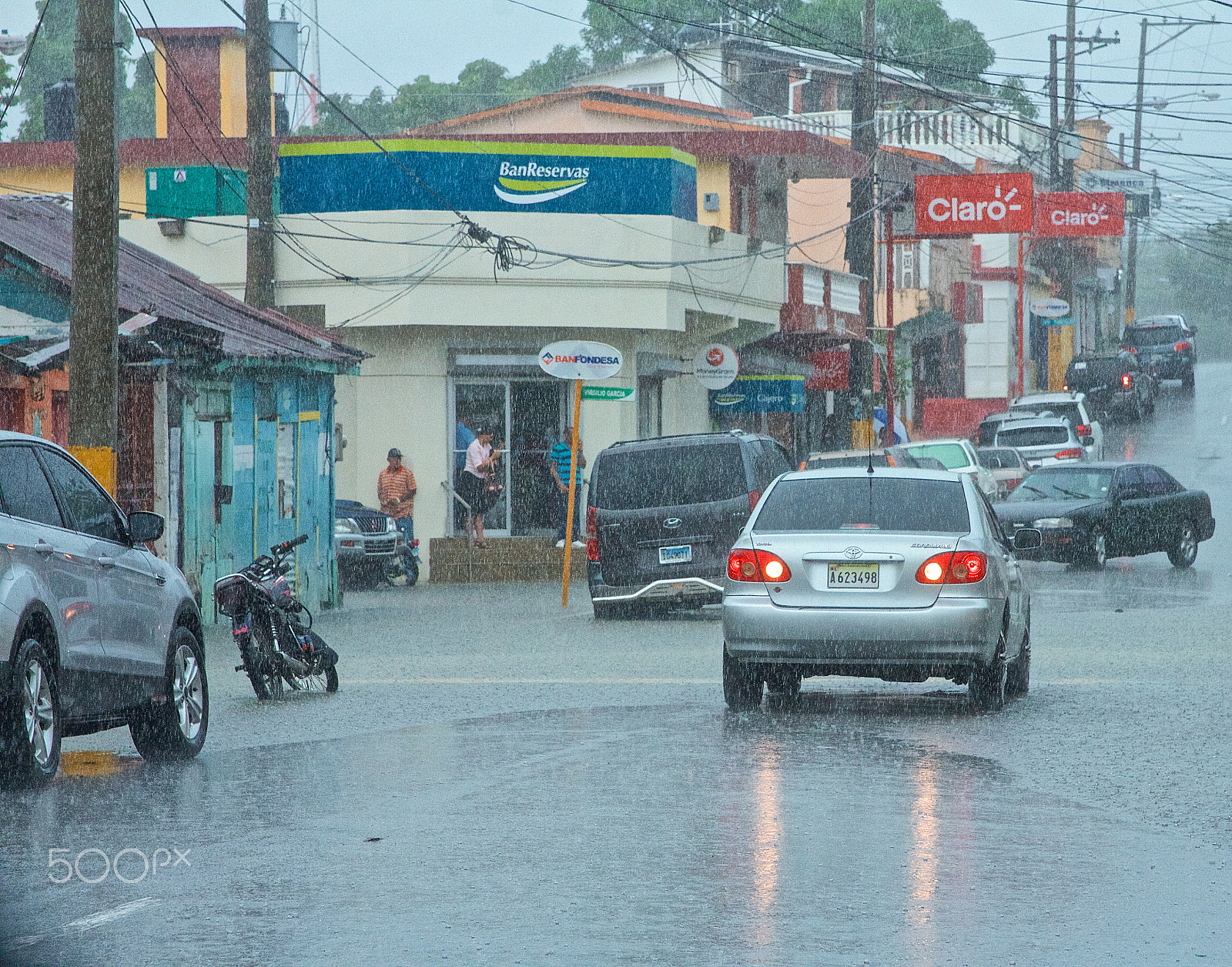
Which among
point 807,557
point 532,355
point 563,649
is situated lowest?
point 563,649

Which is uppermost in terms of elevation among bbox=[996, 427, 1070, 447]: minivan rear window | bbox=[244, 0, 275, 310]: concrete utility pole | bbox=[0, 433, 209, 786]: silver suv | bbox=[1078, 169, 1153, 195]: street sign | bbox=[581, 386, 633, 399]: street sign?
bbox=[1078, 169, 1153, 195]: street sign

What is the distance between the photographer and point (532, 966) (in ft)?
18.4

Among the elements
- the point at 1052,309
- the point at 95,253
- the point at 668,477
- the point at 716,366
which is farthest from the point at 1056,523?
the point at 1052,309

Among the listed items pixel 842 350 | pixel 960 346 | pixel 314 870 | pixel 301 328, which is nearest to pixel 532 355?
pixel 301 328

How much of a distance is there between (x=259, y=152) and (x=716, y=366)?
7.98m

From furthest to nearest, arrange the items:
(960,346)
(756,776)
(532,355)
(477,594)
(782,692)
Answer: (960,346) → (532,355) → (477,594) → (782,692) → (756,776)

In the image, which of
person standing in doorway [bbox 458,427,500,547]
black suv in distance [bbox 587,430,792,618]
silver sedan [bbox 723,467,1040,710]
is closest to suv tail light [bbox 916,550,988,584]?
silver sedan [bbox 723,467,1040,710]

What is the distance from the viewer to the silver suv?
27.7ft

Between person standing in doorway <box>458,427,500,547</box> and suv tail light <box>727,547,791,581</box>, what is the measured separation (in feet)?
50.5

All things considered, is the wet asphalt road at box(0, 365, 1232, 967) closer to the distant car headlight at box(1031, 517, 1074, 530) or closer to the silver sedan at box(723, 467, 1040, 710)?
the silver sedan at box(723, 467, 1040, 710)

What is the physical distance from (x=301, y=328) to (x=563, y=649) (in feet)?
30.8

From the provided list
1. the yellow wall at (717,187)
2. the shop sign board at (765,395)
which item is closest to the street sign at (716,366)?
the shop sign board at (765,395)

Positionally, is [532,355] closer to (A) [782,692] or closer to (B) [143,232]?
(B) [143,232]

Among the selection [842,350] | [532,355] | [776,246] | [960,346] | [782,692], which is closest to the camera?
[782,692]
